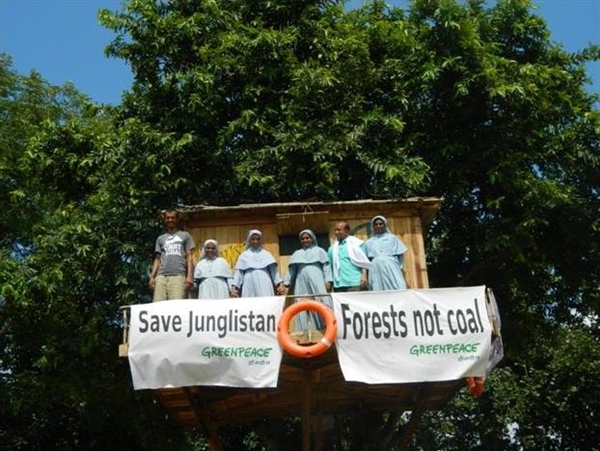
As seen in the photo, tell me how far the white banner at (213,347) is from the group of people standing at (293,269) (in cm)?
71

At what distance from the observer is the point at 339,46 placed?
45.0 feet

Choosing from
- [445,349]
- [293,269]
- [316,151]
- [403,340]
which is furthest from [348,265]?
[316,151]

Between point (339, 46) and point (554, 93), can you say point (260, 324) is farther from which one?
point (554, 93)

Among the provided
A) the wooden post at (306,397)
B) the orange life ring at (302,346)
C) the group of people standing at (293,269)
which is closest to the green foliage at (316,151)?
the group of people standing at (293,269)

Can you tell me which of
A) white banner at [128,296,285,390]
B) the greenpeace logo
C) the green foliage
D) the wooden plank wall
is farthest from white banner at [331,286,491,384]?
the green foliage

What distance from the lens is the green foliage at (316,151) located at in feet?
44.4

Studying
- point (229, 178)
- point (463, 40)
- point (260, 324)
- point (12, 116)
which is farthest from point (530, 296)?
point (12, 116)

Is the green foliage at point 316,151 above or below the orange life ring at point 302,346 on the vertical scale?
above

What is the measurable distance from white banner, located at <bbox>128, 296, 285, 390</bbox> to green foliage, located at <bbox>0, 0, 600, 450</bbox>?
142 inches

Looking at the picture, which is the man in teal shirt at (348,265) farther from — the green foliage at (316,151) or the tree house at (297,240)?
the green foliage at (316,151)

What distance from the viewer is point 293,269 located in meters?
11.0

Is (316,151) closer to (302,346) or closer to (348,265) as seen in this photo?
(348,265)

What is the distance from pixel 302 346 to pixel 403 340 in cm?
132

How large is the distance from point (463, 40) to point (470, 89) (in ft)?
2.86
